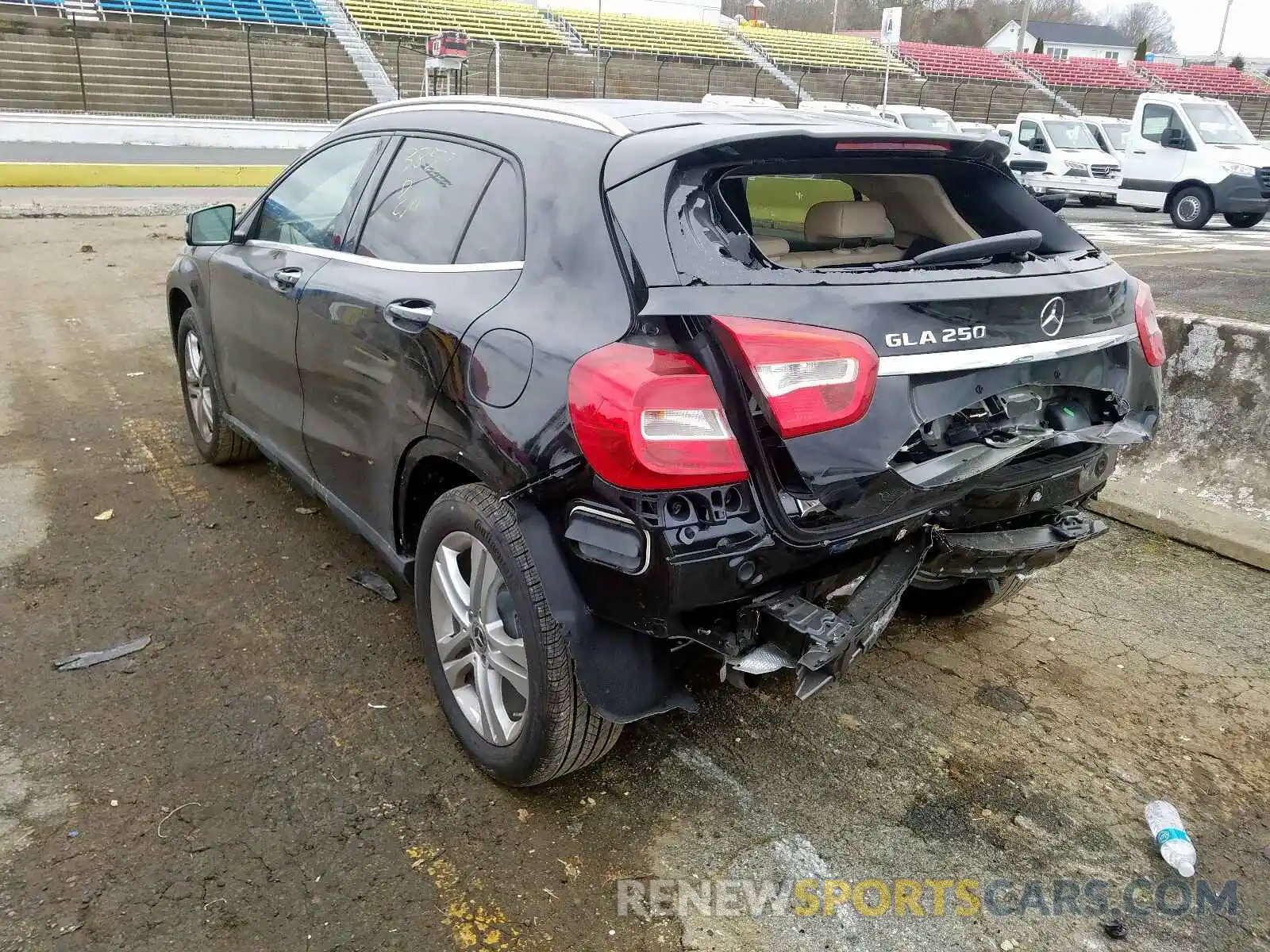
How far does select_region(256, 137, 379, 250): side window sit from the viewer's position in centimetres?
349

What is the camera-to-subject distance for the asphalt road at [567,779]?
2.33 m

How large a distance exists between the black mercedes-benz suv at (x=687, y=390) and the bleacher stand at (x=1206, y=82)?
163 feet

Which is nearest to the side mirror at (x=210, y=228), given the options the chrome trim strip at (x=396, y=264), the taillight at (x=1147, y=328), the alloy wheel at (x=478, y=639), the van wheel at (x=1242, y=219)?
the chrome trim strip at (x=396, y=264)

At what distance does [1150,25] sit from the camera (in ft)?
306

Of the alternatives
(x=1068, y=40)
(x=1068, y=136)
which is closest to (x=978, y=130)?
(x=1068, y=136)

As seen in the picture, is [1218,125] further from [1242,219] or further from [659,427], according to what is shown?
[659,427]

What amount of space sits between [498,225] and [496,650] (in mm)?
1169

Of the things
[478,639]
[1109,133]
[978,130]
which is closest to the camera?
[478,639]

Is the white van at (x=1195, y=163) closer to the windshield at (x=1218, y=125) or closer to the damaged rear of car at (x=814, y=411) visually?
the windshield at (x=1218, y=125)

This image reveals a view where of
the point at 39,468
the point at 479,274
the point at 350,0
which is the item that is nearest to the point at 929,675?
the point at 479,274

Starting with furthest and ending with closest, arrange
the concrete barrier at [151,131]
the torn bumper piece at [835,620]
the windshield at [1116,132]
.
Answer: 1. the windshield at [1116,132]
2. the concrete barrier at [151,131]
3. the torn bumper piece at [835,620]

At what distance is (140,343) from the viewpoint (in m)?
7.34

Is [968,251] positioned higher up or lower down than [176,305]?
higher up

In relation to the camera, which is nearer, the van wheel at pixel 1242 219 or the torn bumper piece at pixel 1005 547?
the torn bumper piece at pixel 1005 547
